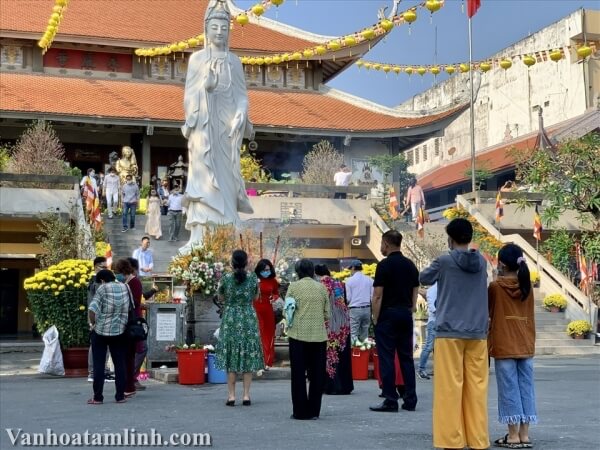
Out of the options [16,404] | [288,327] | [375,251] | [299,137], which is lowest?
[16,404]

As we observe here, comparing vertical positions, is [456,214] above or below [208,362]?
above

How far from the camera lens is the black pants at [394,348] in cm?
888

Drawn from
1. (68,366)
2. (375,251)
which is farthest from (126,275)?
(375,251)

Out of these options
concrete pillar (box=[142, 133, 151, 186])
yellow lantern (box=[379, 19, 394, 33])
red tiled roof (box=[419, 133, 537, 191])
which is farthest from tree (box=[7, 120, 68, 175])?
red tiled roof (box=[419, 133, 537, 191])

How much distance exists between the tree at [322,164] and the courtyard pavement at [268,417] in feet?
56.2

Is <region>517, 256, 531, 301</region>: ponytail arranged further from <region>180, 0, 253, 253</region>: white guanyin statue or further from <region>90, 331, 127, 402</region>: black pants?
<region>180, 0, 253, 253</region>: white guanyin statue

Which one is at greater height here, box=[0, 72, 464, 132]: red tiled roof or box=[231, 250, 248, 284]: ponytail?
box=[0, 72, 464, 132]: red tiled roof

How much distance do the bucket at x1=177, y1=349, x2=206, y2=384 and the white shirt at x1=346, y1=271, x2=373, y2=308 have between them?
6.90ft

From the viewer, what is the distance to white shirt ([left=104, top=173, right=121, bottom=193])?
24.1 metres

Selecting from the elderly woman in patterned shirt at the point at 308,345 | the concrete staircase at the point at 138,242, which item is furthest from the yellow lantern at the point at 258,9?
the elderly woman in patterned shirt at the point at 308,345

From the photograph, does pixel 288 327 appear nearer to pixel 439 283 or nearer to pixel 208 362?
pixel 439 283

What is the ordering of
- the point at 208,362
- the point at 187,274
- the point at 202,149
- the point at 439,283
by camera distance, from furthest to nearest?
the point at 202,149 → the point at 187,274 → the point at 208,362 → the point at 439,283

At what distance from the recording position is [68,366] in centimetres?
1405

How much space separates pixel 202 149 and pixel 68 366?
4881 millimetres
